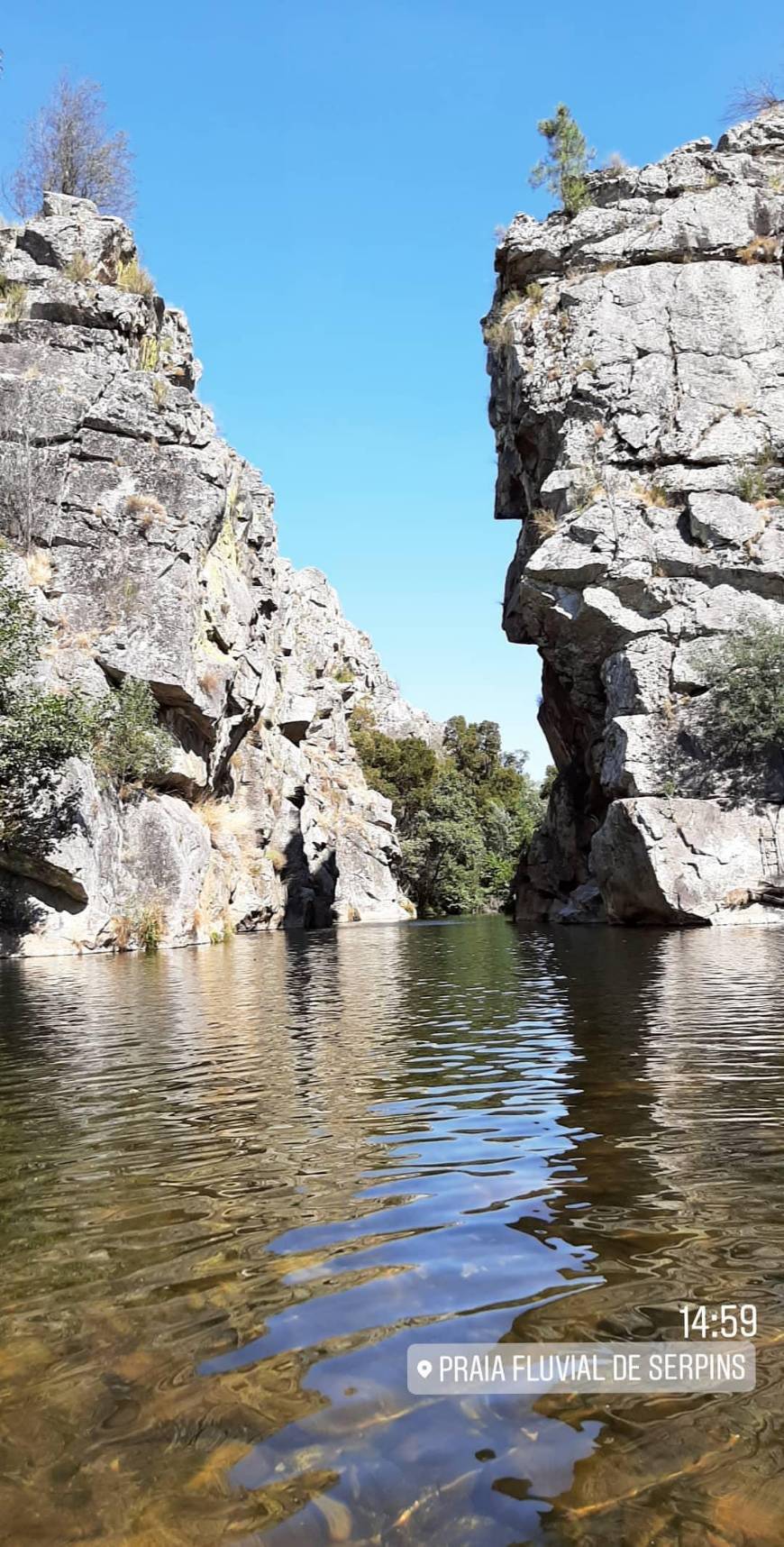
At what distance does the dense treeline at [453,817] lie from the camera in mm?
76062

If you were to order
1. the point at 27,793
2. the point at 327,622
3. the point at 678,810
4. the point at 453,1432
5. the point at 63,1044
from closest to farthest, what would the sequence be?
the point at 453,1432 → the point at 63,1044 → the point at 27,793 → the point at 678,810 → the point at 327,622

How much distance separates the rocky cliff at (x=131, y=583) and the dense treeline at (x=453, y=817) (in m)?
28.7

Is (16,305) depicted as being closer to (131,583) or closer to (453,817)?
(131,583)

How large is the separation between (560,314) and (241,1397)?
1676 inches

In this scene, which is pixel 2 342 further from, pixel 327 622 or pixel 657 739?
pixel 327 622

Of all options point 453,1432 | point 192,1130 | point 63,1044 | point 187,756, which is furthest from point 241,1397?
point 187,756

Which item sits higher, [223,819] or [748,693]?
[748,693]

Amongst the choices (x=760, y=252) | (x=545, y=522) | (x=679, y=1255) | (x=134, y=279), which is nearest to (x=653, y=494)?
(x=545, y=522)

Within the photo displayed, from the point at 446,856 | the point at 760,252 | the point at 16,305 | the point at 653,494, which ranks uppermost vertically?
the point at 760,252

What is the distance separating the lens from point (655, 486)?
1416 inches

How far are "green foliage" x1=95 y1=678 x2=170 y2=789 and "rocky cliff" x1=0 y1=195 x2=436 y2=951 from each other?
91 centimetres

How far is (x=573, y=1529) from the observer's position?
2217mm

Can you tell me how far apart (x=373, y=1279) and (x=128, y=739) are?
2777 cm

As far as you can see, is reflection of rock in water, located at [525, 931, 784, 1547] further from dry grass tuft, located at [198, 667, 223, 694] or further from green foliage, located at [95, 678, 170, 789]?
dry grass tuft, located at [198, 667, 223, 694]
